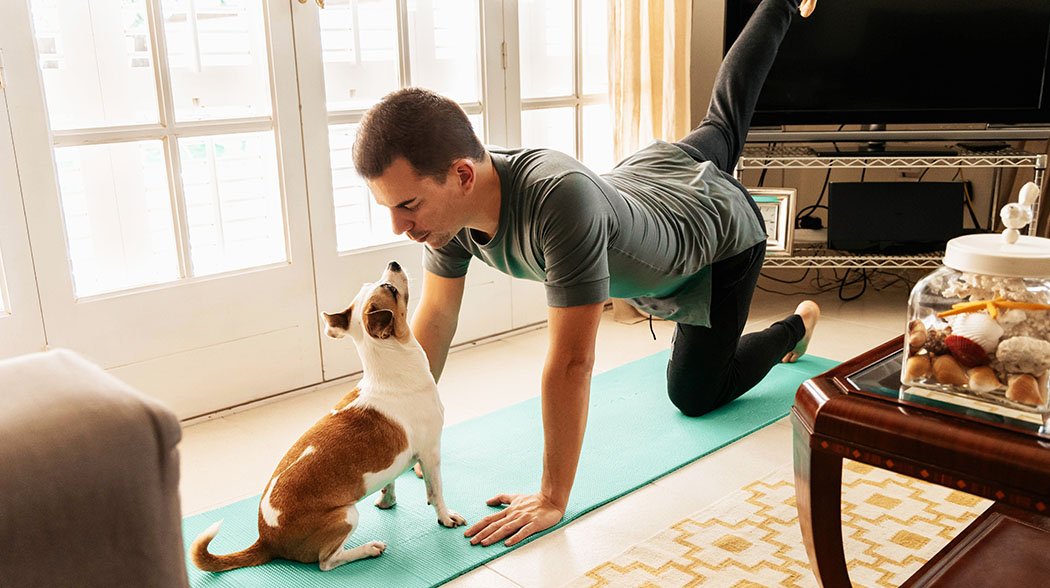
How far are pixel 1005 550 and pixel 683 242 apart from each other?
92cm

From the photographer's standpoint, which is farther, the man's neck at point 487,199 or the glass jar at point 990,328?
the man's neck at point 487,199

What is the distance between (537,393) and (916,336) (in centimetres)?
137

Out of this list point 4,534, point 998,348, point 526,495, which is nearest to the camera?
point 4,534

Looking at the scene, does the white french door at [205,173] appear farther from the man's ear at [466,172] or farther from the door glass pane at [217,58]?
the man's ear at [466,172]

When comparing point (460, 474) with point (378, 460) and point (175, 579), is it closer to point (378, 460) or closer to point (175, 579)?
point (378, 460)

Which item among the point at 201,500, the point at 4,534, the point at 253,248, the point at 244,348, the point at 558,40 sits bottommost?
the point at 201,500

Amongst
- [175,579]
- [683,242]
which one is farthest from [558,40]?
[175,579]

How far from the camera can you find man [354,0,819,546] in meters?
1.55

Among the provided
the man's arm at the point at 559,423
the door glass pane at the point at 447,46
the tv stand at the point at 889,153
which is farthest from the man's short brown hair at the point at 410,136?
the tv stand at the point at 889,153

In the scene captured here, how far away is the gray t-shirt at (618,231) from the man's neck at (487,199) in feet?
0.04

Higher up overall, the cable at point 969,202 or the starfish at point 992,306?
the starfish at point 992,306

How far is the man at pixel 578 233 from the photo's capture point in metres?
1.55

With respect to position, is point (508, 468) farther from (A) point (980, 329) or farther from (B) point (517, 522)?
(A) point (980, 329)

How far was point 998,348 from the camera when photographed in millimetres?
1175
